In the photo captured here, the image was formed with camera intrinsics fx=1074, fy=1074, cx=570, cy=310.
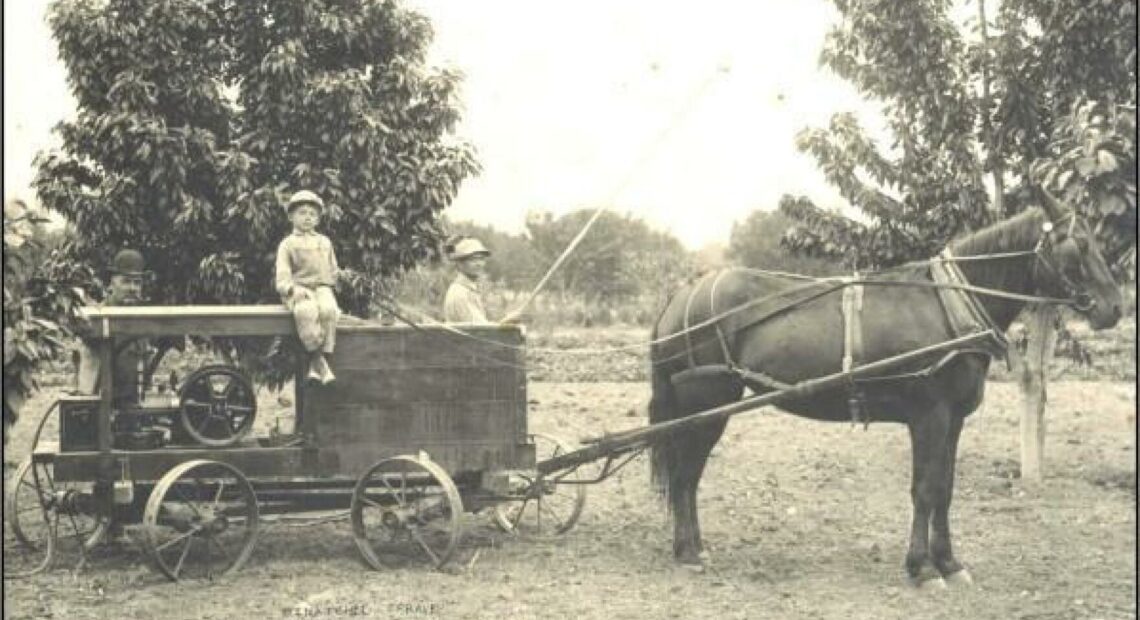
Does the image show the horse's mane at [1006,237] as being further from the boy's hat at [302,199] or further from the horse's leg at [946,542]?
the boy's hat at [302,199]

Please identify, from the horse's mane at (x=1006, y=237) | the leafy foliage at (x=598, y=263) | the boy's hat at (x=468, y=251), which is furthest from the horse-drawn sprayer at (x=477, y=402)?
the leafy foliage at (x=598, y=263)

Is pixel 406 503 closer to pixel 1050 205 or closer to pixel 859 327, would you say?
pixel 859 327

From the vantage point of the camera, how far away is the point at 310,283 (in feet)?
22.9

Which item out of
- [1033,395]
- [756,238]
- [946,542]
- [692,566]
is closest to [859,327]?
[946,542]

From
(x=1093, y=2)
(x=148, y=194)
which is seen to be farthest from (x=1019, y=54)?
(x=148, y=194)

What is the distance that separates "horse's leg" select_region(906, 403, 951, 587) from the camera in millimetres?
6633

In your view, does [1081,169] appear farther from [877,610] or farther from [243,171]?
[243,171]

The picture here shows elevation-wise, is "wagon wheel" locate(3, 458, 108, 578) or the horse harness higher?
the horse harness

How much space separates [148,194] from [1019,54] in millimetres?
7230

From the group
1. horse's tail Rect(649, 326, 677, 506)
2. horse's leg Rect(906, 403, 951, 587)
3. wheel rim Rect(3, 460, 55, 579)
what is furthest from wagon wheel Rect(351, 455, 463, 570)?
horse's leg Rect(906, 403, 951, 587)

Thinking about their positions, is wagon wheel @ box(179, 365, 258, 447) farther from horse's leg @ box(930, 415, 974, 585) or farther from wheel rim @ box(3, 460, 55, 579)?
horse's leg @ box(930, 415, 974, 585)

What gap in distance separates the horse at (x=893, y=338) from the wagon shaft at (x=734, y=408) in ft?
0.42

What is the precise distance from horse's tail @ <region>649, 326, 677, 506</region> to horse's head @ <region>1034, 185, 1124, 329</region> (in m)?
2.58

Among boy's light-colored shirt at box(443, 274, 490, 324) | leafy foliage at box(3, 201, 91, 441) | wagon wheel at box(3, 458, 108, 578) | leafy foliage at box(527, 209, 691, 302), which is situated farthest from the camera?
leafy foliage at box(527, 209, 691, 302)
